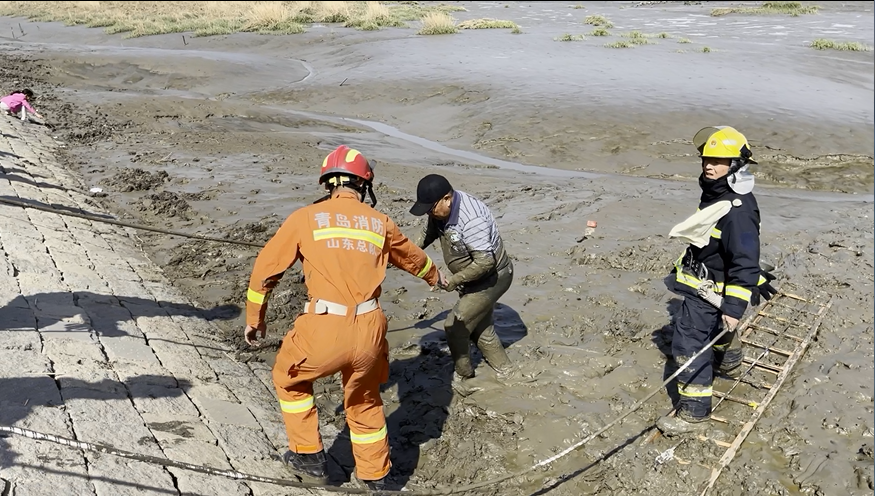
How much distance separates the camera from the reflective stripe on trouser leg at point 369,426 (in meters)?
3.70

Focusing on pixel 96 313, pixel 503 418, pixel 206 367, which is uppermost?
pixel 96 313

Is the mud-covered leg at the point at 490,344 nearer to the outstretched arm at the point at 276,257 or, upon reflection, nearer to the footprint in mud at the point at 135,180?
the outstretched arm at the point at 276,257

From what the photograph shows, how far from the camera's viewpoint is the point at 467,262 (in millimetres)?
4938

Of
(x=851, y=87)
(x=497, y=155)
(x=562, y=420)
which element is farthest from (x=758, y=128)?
(x=562, y=420)

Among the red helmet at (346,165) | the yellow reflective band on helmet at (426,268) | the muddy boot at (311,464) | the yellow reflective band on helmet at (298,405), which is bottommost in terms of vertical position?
the muddy boot at (311,464)

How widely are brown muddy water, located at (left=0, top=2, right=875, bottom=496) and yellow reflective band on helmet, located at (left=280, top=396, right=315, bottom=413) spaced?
89cm

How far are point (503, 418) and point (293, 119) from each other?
492 inches

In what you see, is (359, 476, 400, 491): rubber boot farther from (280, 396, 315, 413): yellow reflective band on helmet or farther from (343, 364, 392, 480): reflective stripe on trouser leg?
(280, 396, 315, 413): yellow reflective band on helmet

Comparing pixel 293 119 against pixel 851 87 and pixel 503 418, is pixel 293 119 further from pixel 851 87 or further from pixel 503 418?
pixel 851 87

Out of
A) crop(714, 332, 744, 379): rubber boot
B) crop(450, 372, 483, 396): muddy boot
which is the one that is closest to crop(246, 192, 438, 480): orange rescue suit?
crop(450, 372, 483, 396): muddy boot

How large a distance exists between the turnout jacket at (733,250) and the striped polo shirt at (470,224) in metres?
1.54

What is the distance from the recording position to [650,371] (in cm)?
533

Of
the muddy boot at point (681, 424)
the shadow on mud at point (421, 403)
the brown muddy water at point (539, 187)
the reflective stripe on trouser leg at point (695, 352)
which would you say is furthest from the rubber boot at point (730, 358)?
the shadow on mud at point (421, 403)

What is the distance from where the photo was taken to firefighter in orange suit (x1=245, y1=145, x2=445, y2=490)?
11.4ft
